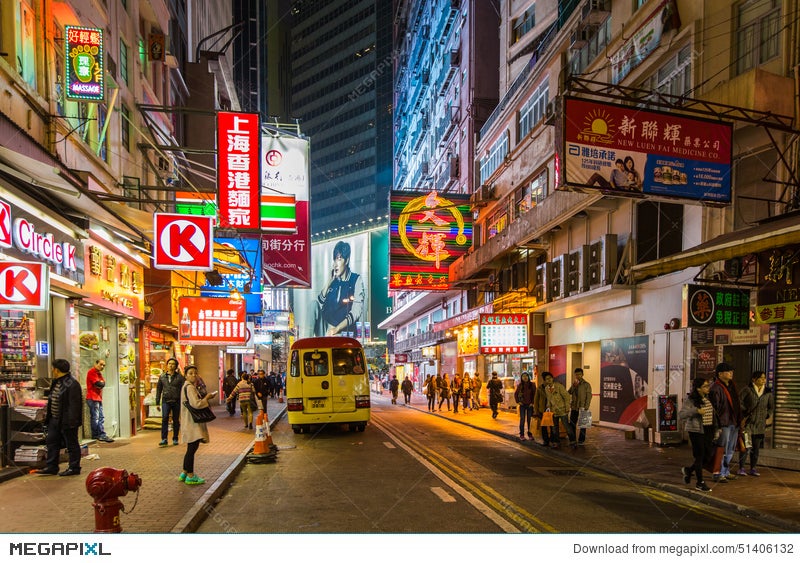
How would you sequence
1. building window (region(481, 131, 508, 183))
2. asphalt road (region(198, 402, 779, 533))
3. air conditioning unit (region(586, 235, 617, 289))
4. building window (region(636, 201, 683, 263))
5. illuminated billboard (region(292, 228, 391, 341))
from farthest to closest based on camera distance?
1. illuminated billboard (region(292, 228, 391, 341))
2. building window (region(481, 131, 508, 183))
3. air conditioning unit (region(586, 235, 617, 289))
4. building window (region(636, 201, 683, 263))
5. asphalt road (region(198, 402, 779, 533))

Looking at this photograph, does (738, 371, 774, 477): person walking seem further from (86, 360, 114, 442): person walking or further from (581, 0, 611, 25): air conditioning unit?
(581, 0, 611, 25): air conditioning unit

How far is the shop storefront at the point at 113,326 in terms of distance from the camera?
12422 millimetres

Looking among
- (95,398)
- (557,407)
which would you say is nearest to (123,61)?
(95,398)

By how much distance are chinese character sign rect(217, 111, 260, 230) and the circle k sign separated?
11.1ft

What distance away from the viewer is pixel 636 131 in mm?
10586

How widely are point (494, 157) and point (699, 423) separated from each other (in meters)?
24.1

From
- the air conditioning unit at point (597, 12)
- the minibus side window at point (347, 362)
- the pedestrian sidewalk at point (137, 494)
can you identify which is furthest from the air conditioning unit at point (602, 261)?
the pedestrian sidewalk at point (137, 494)

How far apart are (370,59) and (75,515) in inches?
5043

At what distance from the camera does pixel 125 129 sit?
1602cm

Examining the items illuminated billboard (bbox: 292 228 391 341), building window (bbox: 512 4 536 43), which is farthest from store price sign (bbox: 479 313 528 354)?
illuminated billboard (bbox: 292 228 391 341)

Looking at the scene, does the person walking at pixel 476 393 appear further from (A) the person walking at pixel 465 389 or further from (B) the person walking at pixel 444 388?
(B) the person walking at pixel 444 388

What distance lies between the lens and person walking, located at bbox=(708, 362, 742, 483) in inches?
343

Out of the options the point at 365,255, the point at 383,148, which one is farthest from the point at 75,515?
the point at 383,148

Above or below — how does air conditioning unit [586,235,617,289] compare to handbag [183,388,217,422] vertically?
above
